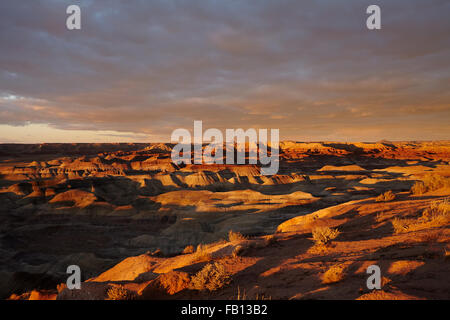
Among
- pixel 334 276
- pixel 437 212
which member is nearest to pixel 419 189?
pixel 437 212

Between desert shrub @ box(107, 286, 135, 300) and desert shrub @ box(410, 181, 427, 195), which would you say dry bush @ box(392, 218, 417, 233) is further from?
desert shrub @ box(410, 181, 427, 195)

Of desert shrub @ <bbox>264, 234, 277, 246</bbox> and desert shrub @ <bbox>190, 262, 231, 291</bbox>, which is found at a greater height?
desert shrub @ <bbox>190, 262, 231, 291</bbox>

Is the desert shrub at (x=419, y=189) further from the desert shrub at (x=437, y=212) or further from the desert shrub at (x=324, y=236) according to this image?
the desert shrub at (x=324, y=236)

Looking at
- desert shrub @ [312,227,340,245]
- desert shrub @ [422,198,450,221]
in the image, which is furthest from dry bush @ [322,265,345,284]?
desert shrub @ [422,198,450,221]

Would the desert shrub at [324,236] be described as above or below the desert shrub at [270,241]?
above

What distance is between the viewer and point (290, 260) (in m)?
8.69

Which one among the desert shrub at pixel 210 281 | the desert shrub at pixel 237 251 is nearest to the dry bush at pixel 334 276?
the desert shrub at pixel 210 281

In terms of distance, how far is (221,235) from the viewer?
35906mm

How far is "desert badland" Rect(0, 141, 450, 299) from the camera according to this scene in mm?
6754

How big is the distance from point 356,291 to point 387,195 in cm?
1441

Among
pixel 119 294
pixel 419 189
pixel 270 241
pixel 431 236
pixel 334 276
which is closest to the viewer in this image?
pixel 334 276

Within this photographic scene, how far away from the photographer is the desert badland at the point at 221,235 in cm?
675

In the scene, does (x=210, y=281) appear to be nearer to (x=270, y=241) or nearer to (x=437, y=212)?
(x=270, y=241)
